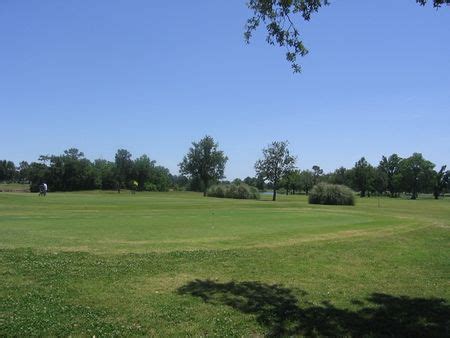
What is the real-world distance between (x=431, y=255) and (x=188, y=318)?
40.8 ft

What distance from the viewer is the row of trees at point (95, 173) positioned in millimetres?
130250

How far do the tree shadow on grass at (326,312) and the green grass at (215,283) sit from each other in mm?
24

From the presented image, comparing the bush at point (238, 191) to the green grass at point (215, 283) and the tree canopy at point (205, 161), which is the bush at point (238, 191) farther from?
the green grass at point (215, 283)

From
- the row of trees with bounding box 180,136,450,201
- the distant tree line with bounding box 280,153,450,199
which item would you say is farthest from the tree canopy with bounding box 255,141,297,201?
the distant tree line with bounding box 280,153,450,199

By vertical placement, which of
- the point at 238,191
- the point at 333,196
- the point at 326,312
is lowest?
the point at 326,312

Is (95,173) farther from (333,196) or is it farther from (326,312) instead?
(326,312)

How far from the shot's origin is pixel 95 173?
13538 cm

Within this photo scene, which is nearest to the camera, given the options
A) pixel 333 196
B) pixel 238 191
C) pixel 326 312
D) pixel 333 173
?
pixel 326 312

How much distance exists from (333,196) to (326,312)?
5617 cm

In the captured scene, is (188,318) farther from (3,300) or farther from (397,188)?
(397,188)

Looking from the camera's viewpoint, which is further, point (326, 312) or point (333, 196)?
point (333, 196)

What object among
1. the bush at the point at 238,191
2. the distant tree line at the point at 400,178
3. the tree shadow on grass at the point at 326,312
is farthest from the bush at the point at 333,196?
the distant tree line at the point at 400,178

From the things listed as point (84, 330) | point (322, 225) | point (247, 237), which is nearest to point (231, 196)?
point (322, 225)

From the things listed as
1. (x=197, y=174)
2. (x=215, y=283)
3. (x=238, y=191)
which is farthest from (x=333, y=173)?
(x=215, y=283)
